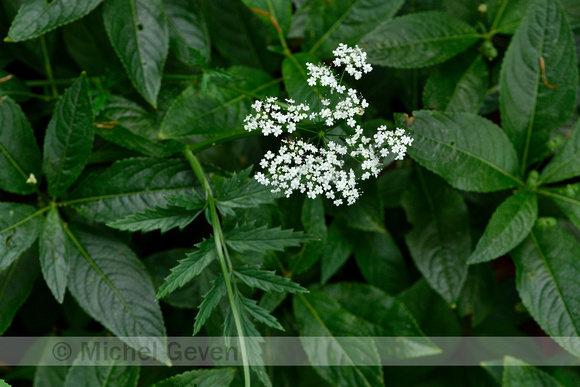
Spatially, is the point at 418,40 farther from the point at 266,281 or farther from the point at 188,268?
the point at 188,268

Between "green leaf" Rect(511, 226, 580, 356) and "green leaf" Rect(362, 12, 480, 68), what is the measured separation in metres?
0.70

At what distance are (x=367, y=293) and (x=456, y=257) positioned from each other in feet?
1.17

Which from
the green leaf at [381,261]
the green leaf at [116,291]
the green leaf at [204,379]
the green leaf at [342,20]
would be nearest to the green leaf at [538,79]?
the green leaf at [342,20]

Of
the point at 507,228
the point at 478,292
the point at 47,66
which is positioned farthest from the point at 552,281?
the point at 47,66

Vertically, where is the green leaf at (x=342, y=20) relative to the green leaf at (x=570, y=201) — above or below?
above

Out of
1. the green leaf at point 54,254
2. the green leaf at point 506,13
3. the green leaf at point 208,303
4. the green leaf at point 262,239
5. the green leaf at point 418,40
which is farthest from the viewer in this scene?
the green leaf at point 506,13

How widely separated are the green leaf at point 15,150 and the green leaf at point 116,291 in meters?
0.23

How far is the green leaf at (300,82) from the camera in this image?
5.00ft

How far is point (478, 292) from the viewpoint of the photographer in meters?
1.98

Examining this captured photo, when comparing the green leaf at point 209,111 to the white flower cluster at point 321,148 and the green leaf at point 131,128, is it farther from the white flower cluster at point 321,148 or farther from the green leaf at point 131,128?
the white flower cluster at point 321,148

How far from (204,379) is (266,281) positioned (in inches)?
19.1

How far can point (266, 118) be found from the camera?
125 cm

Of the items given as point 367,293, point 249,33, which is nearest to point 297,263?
point 367,293

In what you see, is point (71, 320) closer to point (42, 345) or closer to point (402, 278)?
point (42, 345)
